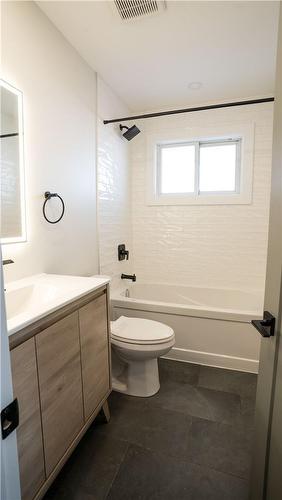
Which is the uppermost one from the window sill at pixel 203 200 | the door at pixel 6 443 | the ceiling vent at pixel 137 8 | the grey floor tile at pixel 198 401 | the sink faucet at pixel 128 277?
the ceiling vent at pixel 137 8

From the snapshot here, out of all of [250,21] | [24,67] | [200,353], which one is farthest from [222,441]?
[250,21]

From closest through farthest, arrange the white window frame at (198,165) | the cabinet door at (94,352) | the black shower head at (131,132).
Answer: the cabinet door at (94,352) → the black shower head at (131,132) → the white window frame at (198,165)

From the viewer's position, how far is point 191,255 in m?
3.03

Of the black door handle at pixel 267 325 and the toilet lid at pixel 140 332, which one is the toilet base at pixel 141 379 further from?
the black door handle at pixel 267 325

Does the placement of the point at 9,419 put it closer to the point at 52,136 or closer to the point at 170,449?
the point at 170,449

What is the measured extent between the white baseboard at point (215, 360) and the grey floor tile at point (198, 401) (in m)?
0.33

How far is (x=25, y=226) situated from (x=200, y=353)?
1762 mm

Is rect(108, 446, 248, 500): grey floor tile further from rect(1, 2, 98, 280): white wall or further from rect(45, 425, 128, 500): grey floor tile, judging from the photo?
rect(1, 2, 98, 280): white wall

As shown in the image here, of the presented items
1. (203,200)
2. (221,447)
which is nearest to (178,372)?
(221,447)

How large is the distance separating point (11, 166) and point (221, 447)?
6.37ft

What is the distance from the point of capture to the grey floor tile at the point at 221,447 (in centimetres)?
132

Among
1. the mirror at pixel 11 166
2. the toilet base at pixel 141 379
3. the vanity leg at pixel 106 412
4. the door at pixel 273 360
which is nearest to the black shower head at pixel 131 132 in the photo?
the mirror at pixel 11 166

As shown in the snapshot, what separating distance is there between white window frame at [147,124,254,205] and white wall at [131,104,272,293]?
0.06m

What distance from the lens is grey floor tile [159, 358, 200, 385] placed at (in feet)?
6.70
